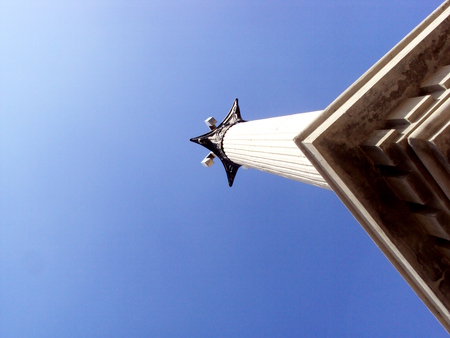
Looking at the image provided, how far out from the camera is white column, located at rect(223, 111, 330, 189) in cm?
1617

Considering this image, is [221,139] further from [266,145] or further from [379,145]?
[379,145]

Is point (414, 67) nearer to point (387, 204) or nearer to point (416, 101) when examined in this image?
point (416, 101)

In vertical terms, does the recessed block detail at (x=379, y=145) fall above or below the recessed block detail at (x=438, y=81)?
below

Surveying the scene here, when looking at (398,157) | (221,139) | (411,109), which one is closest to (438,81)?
(411,109)

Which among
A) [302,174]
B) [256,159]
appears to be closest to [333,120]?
[302,174]

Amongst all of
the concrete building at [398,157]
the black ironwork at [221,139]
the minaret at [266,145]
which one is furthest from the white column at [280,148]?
the black ironwork at [221,139]

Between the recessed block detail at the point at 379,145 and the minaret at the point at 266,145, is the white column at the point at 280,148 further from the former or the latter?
the recessed block detail at the point at 379,145

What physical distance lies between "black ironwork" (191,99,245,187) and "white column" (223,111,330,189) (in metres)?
7.52

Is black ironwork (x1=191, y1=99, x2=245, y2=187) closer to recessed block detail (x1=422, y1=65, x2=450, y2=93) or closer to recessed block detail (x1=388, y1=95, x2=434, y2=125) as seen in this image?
recessed block detail (x1=422, y1=65, x2=450, y2=93)

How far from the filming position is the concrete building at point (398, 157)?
713 cm

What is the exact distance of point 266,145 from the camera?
22.2 meters

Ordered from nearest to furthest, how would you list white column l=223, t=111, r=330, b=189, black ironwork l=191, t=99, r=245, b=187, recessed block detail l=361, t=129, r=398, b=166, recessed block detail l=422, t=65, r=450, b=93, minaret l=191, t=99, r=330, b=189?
recessed block detail l=361, t=129, r=398, b=166
recessed block detail l=422, t=65, r=450, b=93
white column l=223, t=111, r=330, b=189
minaret l=191, t=99, r=330, b=189
black ironwork l=191, t=99, r=245, b=187

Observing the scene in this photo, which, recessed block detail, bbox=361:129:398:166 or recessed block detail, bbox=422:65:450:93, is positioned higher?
recessed block detail, bbox=422:65:450:93

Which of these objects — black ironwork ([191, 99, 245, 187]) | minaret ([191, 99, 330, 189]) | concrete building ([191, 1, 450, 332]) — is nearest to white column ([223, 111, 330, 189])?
minaret ([191, 99, 330, 189])
